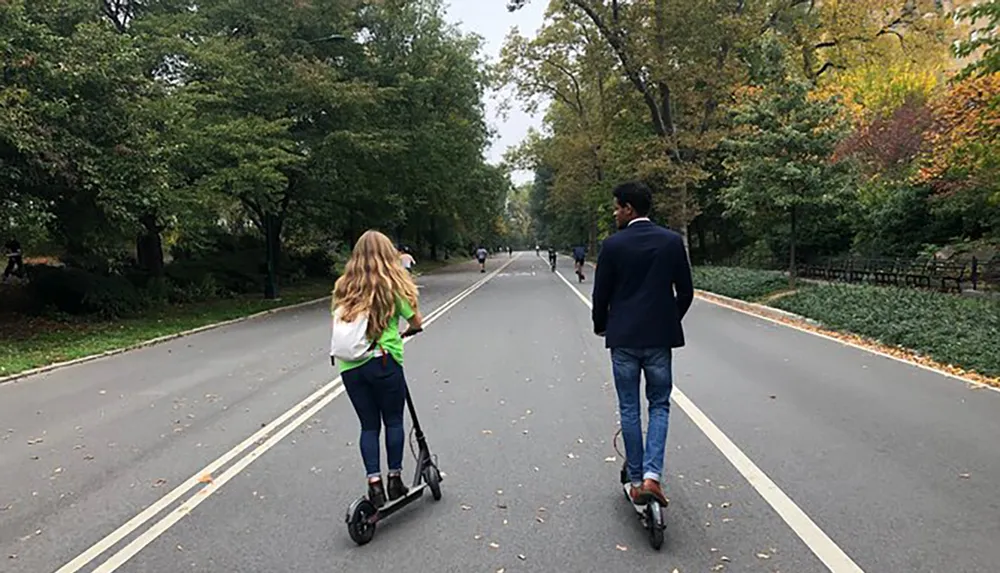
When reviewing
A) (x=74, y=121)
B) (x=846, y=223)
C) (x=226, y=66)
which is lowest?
(x=846, y=223)

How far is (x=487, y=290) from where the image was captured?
27.8 metres

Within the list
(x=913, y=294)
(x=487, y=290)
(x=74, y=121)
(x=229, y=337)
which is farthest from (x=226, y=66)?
(x=913, y=294)

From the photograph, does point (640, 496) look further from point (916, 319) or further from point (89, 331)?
point (89, 331)

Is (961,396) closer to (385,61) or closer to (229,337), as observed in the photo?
(229,337)

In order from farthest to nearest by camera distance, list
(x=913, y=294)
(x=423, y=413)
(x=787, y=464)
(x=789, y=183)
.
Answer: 1. (x=789, y=183)
2. (x=913, y=294)
3. (x=423, y=413)
4. (x=787, y=464)

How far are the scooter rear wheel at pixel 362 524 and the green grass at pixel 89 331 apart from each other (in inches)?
353

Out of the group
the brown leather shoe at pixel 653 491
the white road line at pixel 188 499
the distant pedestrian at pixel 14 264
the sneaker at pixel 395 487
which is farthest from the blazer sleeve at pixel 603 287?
the distant pedestrian at pixel 14 264

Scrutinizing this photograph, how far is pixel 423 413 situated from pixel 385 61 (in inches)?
939

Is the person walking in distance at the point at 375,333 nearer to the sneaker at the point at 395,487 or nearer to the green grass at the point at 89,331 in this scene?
the sneaker at the point at 395,487

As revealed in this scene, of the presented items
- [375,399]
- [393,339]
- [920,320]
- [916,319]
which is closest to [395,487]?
[375,399]

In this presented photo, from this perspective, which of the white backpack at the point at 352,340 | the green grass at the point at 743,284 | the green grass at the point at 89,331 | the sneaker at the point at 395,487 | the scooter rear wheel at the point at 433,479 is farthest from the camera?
the green grass at the point at 743,284

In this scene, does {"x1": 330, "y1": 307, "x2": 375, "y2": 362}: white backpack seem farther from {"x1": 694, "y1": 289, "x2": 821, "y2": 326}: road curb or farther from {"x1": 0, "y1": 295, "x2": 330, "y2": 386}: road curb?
{"x1": 694, "y1": 289, "x2": 821, "y2": 326}: road curb

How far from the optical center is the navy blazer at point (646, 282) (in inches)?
161

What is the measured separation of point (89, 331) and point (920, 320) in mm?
16428
